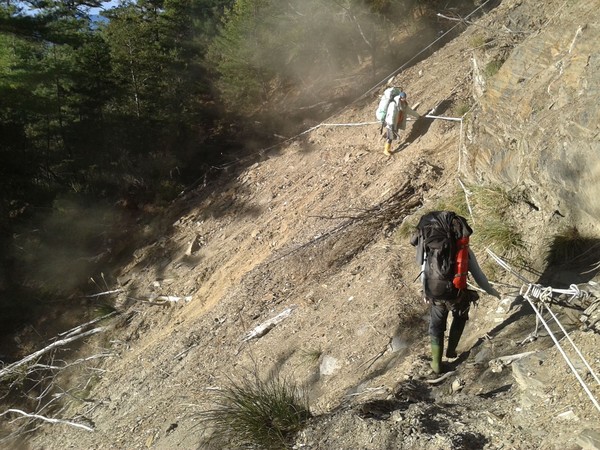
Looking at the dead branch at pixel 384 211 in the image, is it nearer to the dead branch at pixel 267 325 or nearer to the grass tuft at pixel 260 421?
the dead branch at pixel 267 325

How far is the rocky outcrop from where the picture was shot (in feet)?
16.8

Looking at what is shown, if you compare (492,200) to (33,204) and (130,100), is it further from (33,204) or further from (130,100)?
(33,204)

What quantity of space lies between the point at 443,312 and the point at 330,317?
2.74 metres

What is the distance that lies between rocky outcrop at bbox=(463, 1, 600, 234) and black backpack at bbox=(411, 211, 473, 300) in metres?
1.74

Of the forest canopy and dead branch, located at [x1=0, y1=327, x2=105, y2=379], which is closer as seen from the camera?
dead branch, located at [x1=0, y1=327, x2=105, y2=379]

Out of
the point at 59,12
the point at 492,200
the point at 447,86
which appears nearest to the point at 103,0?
the point at 59,12

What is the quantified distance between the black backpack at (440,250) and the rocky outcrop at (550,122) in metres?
1.74

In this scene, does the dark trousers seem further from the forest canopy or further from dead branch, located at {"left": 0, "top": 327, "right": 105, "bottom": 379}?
the forest canopy

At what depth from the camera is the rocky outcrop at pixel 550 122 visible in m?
5.11

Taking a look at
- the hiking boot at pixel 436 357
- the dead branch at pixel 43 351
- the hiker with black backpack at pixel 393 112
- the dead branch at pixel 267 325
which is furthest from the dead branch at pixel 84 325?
the hiking boot at pixel 436 357

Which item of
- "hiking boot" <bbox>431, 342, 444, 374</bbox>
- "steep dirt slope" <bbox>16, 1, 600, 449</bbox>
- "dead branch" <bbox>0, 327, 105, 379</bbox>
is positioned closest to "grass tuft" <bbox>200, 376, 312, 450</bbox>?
"steep dirt slope" <bbox>16, 1, 600, 449</bbox>

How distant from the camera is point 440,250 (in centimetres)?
416

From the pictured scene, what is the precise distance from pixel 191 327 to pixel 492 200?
18.2ft

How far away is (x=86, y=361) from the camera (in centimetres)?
1049
